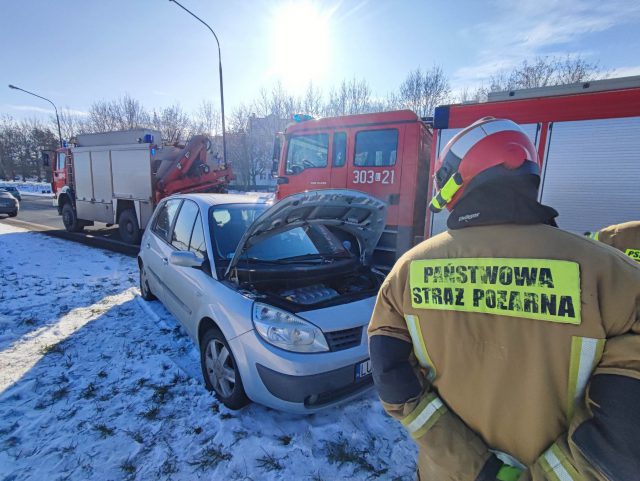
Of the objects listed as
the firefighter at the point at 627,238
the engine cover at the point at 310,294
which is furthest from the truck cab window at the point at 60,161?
the firefighter at the point at 627,238

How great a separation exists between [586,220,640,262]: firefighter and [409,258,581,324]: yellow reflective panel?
157cm

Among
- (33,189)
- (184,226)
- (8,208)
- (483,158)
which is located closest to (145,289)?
(184,226)

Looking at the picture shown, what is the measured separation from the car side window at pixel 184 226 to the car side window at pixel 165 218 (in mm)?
214

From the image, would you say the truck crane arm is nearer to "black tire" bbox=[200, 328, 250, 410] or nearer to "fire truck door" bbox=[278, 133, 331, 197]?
"fire truck door" bbox=[278, 133, 331, 197]

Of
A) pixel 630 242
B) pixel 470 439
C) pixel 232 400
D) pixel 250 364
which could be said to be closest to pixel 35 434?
pixel 232 400

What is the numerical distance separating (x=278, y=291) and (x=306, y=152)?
390 centimetres

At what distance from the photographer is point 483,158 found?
1087 mm

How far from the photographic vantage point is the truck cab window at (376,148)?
530 centimetres

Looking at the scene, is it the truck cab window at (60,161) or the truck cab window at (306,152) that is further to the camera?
the truck cab window at (60,161)

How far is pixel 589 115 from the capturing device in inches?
153

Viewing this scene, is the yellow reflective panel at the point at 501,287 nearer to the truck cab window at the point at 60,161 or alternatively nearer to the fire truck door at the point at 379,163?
the fire truck door at the point at 379,163

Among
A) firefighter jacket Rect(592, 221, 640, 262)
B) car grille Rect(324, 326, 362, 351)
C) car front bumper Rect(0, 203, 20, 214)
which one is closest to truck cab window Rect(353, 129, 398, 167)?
firefighter jacket Rect(592, 221, 640, 262)

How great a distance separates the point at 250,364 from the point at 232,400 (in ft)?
1.39

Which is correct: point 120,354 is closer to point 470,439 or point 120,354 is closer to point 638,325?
point 470,439
